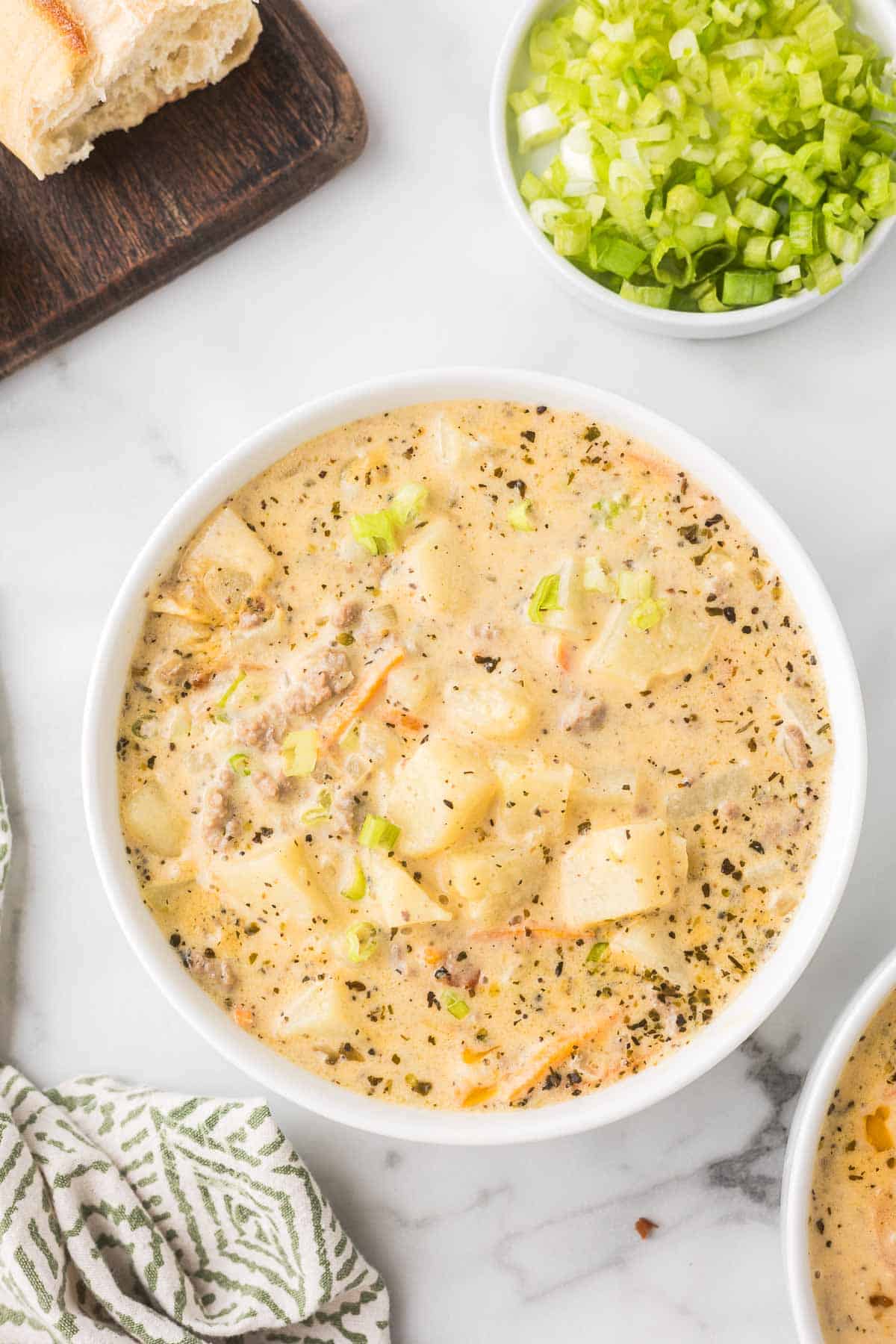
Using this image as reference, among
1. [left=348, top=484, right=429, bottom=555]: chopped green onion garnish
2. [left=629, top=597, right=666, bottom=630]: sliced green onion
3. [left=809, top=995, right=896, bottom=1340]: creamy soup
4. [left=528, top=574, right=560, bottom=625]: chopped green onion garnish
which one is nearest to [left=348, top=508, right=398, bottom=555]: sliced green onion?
[left=348, top=484, right=429, bottom=555]: chopped green onion garnish

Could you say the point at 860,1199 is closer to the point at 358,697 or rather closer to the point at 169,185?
the point at 358,697

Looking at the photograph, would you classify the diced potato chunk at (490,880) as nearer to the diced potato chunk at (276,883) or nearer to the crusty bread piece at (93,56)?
the diced potato chunk at (276,883)

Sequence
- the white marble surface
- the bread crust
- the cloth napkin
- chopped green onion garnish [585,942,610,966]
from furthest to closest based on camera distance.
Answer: the white marble surface < the cloth napkin < the bread crust < chopped green onion garnish [585,942,610,966]

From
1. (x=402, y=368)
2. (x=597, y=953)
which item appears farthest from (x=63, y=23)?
(x=597, y=953)

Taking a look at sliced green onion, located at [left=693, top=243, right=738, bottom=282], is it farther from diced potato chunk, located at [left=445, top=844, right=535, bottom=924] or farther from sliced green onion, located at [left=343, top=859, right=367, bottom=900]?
sliced green onion, located at [left=343, top=859, right=367, bottom=900]

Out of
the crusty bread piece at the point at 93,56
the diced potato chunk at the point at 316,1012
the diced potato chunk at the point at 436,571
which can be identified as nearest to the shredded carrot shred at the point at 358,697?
the diced potato chunk at the point at 436,571

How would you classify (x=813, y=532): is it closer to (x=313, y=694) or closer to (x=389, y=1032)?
(x=313, y=694)
